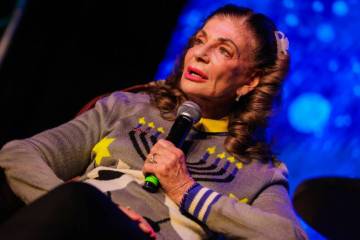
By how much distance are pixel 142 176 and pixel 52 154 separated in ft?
0.81

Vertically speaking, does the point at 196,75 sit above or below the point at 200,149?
above

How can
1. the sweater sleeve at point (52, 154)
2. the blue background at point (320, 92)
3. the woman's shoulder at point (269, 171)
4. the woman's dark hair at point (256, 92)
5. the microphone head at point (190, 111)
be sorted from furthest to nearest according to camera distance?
the blue background at point (320, 92) < the woman's dark hair at point (256, 92) < the woman's shoulder at point (269, 171) < the microphone head at point (190, 111) < the sweater sleeve at point (52, 154)

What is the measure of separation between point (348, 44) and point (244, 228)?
1446 millimetres

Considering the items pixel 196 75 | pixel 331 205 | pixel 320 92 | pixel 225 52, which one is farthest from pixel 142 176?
pixel 320 92

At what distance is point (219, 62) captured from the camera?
4.50 ft

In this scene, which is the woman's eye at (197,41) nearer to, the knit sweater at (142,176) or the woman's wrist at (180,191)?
the knit sweater at (142,176)

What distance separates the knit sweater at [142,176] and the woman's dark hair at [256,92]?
0.05m

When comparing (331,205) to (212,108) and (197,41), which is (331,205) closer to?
(212,108)

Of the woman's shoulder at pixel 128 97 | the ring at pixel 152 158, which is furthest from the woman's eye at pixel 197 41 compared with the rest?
the ring at pixel 152 158

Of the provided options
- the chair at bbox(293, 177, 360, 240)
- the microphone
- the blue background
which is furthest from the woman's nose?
the blue background

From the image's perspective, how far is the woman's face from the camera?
1352mm

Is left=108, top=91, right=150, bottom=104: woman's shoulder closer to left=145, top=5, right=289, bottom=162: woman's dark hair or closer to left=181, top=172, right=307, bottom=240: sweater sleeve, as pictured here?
left=145, top=5, right=289, bottom=162: woman's dark hair

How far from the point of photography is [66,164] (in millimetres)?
1248

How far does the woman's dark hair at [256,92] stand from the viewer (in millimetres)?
1416
